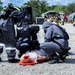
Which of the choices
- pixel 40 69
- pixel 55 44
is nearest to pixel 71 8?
pixel 55 44

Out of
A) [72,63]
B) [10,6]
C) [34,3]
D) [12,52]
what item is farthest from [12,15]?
[34,3]

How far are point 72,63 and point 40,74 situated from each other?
72.2 inches

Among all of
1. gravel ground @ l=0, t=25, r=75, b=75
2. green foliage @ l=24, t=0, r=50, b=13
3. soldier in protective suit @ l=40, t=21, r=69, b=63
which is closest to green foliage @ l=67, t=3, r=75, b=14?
green foliage @ l=24, t=0, r=50, b=13

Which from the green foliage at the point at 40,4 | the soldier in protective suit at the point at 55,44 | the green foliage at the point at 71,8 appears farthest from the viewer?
the green foliage at the point at 71,8

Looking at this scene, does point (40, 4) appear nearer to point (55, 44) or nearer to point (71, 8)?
point (71, 8)

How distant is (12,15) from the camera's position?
31.0 ft

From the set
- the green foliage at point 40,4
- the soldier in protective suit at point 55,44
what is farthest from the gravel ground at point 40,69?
the green foliage at point 40,4

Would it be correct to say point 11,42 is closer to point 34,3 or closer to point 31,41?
point 31,41

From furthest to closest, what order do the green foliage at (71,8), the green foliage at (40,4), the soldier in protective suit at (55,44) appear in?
the green foliage at (71,8) → the green foliage at (40,4) → the soldier in protective suit at (55,44)

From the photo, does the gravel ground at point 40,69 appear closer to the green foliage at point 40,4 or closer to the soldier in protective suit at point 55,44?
→ the soldier in protective suit at point 55,44

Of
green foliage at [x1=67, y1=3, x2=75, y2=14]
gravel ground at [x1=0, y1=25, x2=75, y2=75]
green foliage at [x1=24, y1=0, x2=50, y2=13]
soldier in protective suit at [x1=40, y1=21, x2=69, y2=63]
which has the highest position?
soldier in protective suit at [x1=40, y1=21, x2=69, y2=63]

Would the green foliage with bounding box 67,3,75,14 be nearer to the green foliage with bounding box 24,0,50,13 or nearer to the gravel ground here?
the green foliage with bounding box 24,0,50,13

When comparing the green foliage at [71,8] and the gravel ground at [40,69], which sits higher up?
the gravel ground at [40,69]

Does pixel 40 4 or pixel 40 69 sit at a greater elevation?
pixel 40 69
